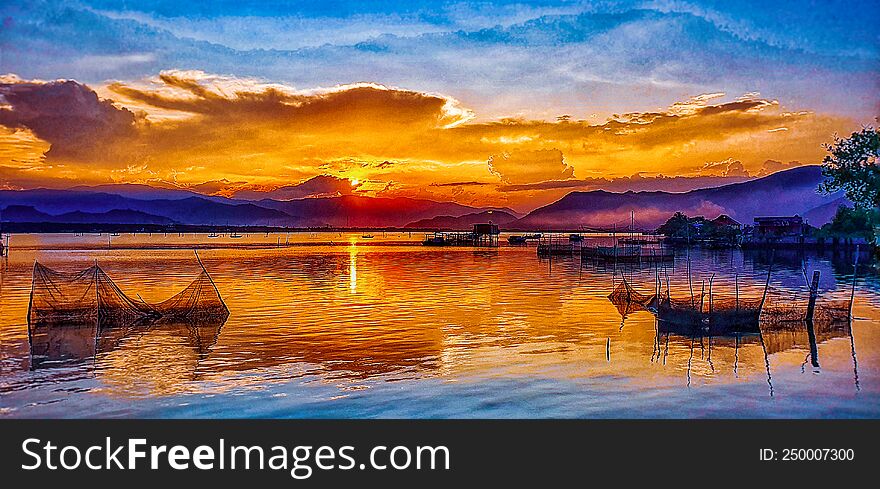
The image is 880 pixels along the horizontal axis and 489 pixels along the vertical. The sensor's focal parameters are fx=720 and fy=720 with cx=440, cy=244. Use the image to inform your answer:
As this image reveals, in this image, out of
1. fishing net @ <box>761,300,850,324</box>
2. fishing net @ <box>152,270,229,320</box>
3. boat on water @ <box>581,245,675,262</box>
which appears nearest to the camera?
fishing net @ <box>761,300,850,324</box>

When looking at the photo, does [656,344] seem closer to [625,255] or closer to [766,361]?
[766,361]

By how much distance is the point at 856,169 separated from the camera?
886 centimetres

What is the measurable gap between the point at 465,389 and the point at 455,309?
22.2ft

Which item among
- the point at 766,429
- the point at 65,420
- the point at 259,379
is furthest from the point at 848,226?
the point at 65,420

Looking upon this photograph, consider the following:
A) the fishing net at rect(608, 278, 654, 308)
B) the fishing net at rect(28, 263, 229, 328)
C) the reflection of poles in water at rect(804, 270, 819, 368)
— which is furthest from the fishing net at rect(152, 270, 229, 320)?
the reflection of poles in water at rect(804, 270, 819, 368)

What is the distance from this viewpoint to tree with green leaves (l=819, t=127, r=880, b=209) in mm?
8547

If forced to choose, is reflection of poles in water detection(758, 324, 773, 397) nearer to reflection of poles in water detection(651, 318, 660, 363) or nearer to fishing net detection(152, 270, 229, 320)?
reflection of poles in water detection(651, 318, 660, 363)

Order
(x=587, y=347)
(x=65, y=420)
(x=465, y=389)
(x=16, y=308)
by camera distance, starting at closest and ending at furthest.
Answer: (x=65, y=420), (x=465, y=389), (x=587, y=347), (x=16, y=308)

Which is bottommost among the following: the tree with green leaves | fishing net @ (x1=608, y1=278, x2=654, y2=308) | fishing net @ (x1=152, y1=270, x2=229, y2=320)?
fishing net @ (x1=608, y1=278, x2=654, y2=308)

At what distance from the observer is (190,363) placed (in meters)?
8.67

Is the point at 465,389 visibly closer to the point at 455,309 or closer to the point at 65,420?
the point at 65,420

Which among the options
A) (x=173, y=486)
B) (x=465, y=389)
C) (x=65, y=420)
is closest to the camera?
(x=173, y=486)

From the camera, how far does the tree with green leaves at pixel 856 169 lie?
336 inches

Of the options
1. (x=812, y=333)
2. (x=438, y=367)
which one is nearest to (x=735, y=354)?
(x=812, y=333)
